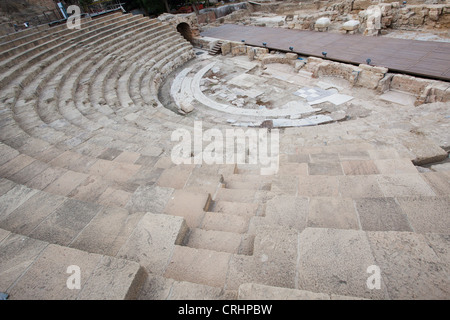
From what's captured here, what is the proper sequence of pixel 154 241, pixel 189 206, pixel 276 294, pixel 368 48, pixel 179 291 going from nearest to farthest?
pixel 276 294 → pixel 179 291 → pixel 154 241 → pixel 189 206 → pixel 368 48

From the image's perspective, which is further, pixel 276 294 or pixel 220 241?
pixel 220 241

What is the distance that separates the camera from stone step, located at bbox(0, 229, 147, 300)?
2107 mm

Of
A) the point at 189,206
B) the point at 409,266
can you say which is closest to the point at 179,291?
the point at 189,206

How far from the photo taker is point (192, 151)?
6188 millimetres

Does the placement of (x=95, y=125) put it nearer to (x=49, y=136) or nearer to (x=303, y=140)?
(x=49, y=136)

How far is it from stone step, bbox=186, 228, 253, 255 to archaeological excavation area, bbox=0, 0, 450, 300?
0.8 inches

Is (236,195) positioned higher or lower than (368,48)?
higher

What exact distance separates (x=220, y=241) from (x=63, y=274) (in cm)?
174

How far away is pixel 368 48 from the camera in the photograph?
13.3m

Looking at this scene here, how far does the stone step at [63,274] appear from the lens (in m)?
2.11

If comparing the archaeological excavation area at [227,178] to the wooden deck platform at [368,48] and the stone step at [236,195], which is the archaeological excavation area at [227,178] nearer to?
the stone step at [236,195]

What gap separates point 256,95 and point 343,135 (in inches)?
252

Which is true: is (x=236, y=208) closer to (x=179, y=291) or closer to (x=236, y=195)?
(x=236, y=195)
